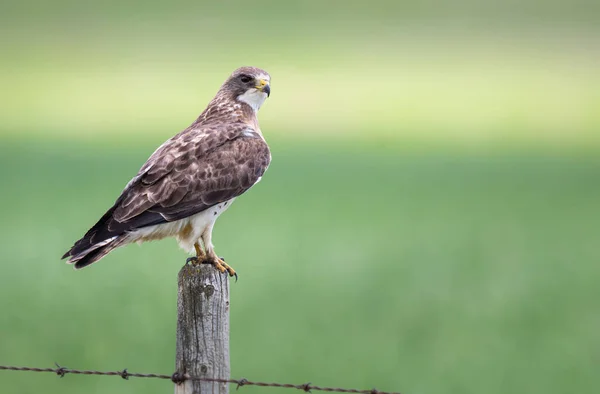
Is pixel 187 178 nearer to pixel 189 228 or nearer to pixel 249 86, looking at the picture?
pixel 189 228

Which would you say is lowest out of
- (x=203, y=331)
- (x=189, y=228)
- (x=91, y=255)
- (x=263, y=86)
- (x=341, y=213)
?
(x=203, y=331)

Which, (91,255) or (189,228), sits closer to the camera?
(91,255)

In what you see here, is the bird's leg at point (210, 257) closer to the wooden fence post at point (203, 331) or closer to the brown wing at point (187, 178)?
the brown wing at point (187, 178)

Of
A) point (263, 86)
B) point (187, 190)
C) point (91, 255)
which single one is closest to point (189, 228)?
point (187, 190)

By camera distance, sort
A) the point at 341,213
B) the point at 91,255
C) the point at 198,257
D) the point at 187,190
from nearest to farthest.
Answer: the point at 91,255, the point at 187,190, the point at 198,257, the point at 341,213

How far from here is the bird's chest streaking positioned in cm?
616

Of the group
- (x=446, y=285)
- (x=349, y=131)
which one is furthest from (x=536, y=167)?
(x=446, y=285)

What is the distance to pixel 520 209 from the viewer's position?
22531mm

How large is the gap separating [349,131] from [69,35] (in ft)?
93.3

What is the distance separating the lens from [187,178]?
6.14m

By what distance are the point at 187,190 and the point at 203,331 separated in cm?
165

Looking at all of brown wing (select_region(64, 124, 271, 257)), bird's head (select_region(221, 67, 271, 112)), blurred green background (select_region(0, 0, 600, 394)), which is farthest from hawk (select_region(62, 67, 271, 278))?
blurred green background (select_region(0, 0, 600, 394))

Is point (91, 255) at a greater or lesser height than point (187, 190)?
lesser

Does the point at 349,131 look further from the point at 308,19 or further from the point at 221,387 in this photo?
the point at 221,387
